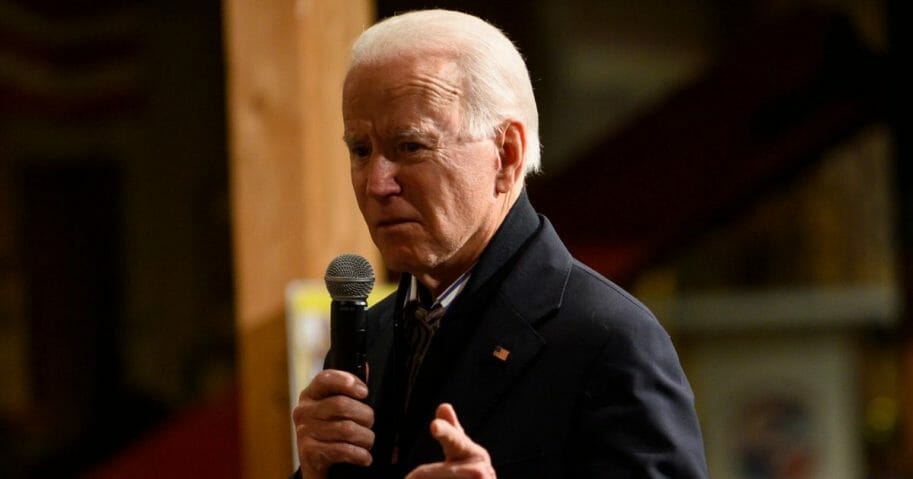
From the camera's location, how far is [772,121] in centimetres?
479

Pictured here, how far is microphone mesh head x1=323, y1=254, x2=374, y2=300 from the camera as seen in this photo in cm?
169

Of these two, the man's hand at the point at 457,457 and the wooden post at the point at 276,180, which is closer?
the man's hand at the point at 457,457

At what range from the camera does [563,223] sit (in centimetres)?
512

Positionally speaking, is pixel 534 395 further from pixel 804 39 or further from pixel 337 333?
pixel 804 39

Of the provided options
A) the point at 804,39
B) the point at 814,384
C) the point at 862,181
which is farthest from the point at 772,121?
the point at 862,181

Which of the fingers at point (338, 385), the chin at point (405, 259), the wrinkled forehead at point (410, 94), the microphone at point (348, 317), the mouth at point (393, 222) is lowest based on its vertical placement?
the fingers at point (338, 385)

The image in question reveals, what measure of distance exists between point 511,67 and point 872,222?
551 cm

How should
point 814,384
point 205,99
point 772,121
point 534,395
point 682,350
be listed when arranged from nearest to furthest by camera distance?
point 534,395, point 772,121, point 814,384, point 682,350, point 205,99

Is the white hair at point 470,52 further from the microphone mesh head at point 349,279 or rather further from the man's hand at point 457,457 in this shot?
the man's hand at point 457,457

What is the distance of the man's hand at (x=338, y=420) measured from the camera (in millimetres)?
1613

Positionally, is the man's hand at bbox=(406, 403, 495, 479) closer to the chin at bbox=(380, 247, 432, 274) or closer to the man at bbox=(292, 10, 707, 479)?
the man at bbox=(292, 10, 707, 479)

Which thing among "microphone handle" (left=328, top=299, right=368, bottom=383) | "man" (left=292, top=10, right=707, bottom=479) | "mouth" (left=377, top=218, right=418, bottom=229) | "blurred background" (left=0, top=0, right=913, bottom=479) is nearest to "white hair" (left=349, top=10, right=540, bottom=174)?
"man" (left=292, top=10, right=707, bottom=479)

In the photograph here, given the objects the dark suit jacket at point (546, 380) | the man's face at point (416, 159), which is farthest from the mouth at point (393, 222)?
the dark suit jacket at point (546, 380)

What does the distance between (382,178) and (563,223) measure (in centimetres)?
349
